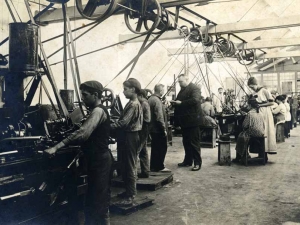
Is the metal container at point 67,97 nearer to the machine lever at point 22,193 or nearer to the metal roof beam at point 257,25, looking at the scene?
the machine lever at point 22,193

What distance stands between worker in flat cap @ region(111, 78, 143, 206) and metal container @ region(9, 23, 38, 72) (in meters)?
1.07

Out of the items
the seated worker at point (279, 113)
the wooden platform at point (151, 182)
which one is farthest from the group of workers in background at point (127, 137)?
the seated worker at point (279, 113)

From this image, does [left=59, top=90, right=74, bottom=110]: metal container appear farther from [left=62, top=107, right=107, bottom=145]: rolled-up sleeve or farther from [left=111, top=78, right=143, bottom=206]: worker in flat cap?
[left=62, top=107, right=107, bottom=145]: rolled-up sleeve

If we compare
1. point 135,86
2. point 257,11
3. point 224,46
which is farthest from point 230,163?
point 257,11

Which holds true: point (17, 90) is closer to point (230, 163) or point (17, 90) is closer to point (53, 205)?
point (53, 205)

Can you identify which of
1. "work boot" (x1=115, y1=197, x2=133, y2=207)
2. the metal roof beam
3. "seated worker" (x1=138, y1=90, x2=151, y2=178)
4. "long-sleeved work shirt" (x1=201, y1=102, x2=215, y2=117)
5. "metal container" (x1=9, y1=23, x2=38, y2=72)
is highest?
the metal roof beam

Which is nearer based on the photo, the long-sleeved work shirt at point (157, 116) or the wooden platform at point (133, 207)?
the wooden platform at point (133, 207)

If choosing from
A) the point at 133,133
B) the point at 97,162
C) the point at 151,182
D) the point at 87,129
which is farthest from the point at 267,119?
the point at 87,129

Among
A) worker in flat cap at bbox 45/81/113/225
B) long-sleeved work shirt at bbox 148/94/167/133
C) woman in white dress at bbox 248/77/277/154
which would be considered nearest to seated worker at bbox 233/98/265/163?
woman in white dress at bbox 248/77/277/154

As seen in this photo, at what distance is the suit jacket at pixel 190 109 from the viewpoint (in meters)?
5.87

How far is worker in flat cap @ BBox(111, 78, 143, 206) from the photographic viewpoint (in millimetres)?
3781

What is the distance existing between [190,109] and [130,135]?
2.21 m

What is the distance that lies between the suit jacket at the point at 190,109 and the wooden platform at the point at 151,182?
46.4 inches

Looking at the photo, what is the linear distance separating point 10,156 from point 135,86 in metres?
1.59
